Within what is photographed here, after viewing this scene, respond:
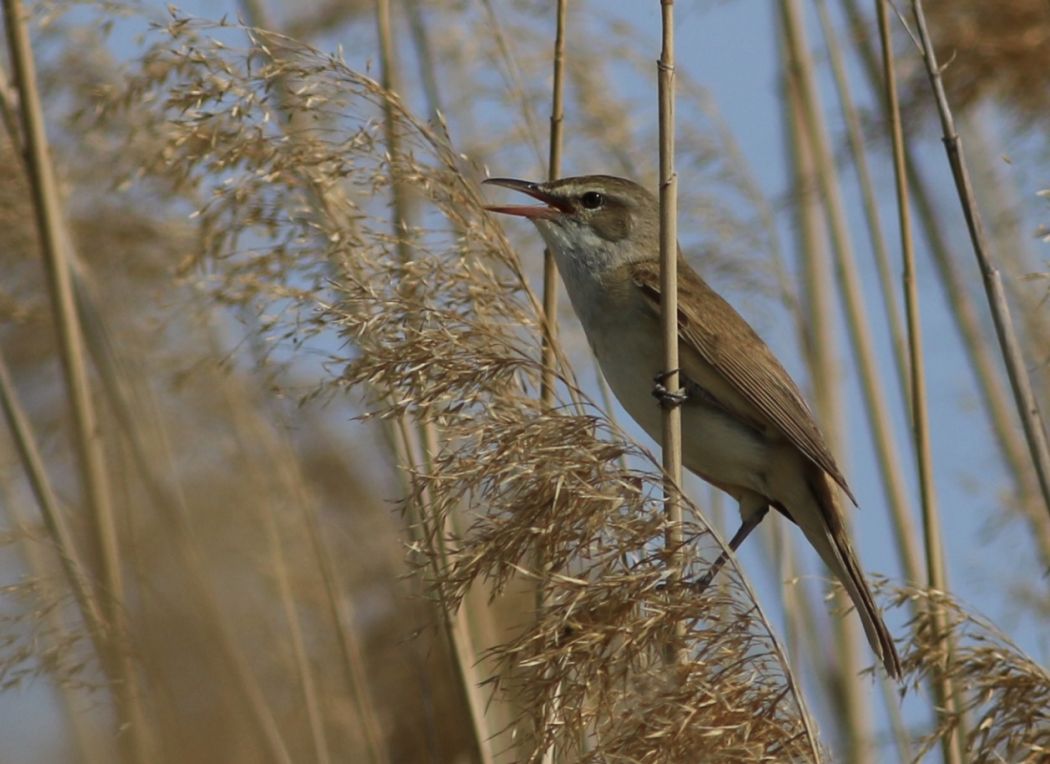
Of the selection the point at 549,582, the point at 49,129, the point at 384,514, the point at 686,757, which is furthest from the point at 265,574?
the point at 686,757

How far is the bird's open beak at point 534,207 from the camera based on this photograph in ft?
10.4

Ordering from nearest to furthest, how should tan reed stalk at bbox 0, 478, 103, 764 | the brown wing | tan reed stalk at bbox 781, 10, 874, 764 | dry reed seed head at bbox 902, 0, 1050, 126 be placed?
tan reed stalk at bbox 0, 478, 103, 764
the brown wing
tan reed stalk at bbox 781, 10, 874, 764
dry reed seed head at bbox 902, 0, 1050, 126

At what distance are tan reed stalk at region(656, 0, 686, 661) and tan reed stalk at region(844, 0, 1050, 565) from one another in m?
1.69

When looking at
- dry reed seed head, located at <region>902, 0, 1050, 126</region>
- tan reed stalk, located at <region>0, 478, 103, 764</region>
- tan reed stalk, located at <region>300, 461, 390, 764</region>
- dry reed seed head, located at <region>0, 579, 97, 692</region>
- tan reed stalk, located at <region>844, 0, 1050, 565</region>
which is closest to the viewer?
dry reed seed head, located at <region>0, 579, 97, 692</region>

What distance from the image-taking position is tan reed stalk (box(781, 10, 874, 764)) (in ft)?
12.2

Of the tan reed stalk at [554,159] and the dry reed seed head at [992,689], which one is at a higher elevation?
the tan reed stalk at [554,159]

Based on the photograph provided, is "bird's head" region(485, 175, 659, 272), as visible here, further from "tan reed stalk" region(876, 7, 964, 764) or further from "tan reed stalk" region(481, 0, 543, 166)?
"tan reed stalk" region(876, 7, 964, 764)

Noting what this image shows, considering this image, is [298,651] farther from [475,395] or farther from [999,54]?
[999,54]

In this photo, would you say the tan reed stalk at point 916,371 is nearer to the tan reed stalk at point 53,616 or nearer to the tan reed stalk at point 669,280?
the tan reed stalk at point 669,280

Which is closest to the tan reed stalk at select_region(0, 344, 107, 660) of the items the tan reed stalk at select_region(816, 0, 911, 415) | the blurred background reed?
the blurred background reed

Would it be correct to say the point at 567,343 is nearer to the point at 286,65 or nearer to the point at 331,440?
the point at 331,440

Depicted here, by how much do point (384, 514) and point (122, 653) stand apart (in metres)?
1.59

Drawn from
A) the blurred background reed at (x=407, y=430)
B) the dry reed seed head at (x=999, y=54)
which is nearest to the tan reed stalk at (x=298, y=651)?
the blurred background reed at (x=407, y=430)

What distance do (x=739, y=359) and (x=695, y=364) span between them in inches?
4.5
